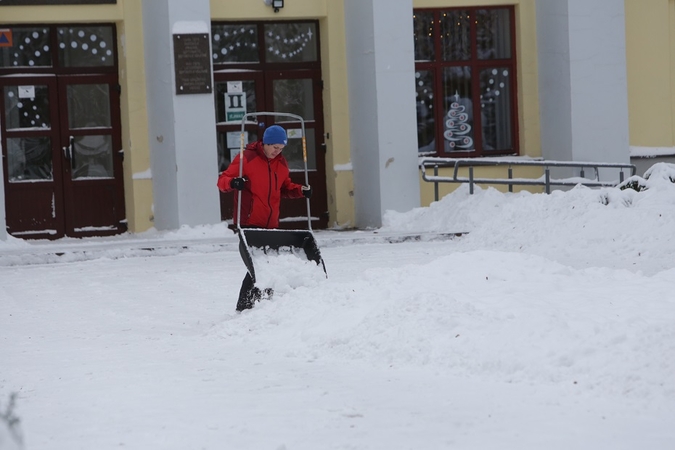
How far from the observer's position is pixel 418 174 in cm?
1783

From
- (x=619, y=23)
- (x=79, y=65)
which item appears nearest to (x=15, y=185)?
(x=79, y=65)

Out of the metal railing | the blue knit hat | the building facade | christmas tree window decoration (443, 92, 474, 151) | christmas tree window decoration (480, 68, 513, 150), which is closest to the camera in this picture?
the blue knit hat

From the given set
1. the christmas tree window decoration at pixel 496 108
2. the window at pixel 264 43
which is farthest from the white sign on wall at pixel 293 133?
the christmas tree window decoration at pixel 496 108

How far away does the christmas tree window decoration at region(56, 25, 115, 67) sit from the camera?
17547 mm

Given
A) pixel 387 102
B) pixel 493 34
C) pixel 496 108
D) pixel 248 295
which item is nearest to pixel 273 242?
pixel 248 295

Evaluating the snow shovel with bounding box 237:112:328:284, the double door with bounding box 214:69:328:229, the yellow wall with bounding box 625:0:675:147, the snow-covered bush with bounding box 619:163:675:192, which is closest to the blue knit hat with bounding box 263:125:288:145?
the snow shovel with bounding box 237:112:328:284

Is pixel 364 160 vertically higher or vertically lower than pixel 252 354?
higher

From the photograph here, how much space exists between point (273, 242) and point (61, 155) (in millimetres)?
8898

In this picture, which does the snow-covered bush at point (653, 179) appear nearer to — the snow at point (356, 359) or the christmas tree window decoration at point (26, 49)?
the snow at point (356, 359)

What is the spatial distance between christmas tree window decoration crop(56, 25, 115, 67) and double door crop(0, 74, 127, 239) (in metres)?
0.22

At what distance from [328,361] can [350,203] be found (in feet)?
36.5

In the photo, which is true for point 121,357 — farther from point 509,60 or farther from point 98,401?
point 509,60

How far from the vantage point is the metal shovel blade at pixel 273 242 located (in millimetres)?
9453

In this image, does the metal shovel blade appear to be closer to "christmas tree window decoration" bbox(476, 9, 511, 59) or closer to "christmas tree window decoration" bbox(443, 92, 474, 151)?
"christmas tree window decoration" bbox(443, 92, 474, 151)
